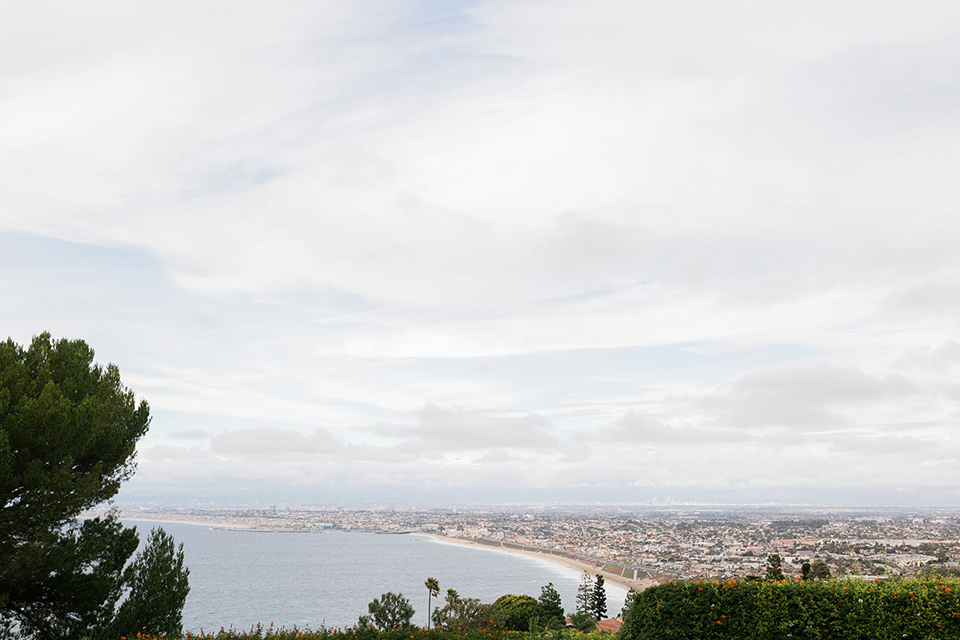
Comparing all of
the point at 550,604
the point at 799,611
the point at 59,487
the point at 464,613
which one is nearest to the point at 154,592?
the point at 59,487

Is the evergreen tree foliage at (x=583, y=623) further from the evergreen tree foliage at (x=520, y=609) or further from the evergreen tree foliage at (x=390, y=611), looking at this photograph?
the evergreen tree foliage at (x=390, y=611)

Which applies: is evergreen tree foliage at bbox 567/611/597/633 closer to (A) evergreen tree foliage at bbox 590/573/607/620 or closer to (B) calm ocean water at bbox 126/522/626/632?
(A) evergreen tree foliage at bbox 590/573/607/620

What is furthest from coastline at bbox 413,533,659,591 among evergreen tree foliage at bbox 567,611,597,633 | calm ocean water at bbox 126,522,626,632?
evergreen tree foliage at bbox 567,611,597,633

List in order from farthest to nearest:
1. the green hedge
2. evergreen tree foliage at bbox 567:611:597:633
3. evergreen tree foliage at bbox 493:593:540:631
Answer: evergreen tree foliage at bbox 493:593:540:631
evergreen tree foliage at bbox 567:611:597:633
the green hedge

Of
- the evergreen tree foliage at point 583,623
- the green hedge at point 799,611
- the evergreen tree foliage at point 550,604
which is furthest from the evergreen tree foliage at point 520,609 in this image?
the green hedge at point 799,611

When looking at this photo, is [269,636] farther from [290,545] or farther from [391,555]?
[290,545]

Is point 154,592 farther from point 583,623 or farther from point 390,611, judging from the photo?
point 583,623
